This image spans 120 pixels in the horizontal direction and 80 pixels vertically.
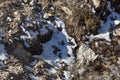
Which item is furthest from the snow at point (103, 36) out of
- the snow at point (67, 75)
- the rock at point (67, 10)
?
the snow at point (67, 75)

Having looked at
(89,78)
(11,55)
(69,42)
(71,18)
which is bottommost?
(89,78)

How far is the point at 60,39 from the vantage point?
44.7 ft

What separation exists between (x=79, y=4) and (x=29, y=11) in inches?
85.8

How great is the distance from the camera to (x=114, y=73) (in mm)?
12391

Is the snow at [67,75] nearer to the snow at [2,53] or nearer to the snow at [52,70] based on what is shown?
the snow at [52,70]

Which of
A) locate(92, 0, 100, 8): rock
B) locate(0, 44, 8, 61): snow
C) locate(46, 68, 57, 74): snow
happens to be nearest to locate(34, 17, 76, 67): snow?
locate(46, 68, 57, 74): snow

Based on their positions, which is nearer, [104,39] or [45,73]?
[45,73]

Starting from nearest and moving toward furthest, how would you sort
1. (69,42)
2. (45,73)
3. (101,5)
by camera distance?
(45,73), (69,42), (101,5)

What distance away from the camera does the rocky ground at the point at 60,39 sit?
12.3 meters

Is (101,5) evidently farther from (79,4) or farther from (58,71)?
(58,71)

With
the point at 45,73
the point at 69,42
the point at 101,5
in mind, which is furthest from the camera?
the point at 101,5

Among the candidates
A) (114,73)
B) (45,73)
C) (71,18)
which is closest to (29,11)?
(71,18)

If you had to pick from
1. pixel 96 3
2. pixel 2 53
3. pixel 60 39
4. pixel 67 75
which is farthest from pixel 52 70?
pixel 96 3

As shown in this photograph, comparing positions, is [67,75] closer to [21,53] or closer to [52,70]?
[52,70]
